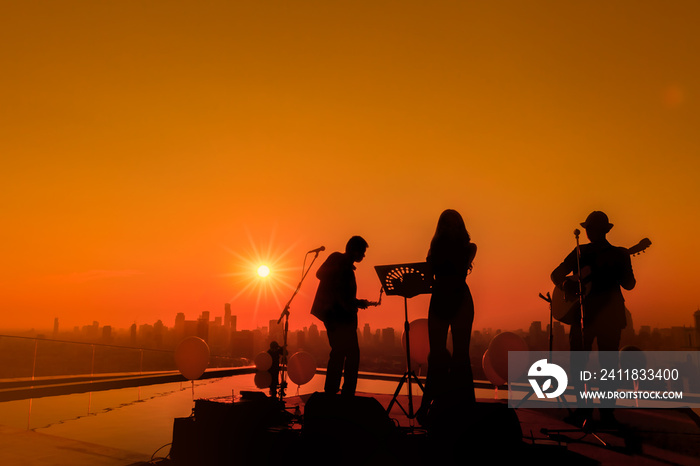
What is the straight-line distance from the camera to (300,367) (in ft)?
25.8

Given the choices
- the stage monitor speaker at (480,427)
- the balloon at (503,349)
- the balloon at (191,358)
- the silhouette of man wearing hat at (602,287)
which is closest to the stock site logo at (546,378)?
the silhouette of man wearing hat at (602,287)

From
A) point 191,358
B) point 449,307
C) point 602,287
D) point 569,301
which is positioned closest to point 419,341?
point 569,301

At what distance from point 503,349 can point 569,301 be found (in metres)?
1.57

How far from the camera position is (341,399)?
2.60 m

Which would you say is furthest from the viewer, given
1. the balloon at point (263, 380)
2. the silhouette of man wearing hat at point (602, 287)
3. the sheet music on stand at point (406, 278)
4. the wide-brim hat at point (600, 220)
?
the balloon at point (263, 380)

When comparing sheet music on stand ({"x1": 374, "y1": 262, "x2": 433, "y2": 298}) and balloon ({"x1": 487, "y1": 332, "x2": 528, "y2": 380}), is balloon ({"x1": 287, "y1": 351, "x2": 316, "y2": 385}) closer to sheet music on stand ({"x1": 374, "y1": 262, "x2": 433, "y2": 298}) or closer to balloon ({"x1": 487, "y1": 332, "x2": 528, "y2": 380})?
balloon ({"x1": 487, "y1": 332, "x2": 528, "y2": 380})

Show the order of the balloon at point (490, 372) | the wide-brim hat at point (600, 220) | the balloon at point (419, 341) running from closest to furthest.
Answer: the wide-brim hat at point (600, 220) < the balloon at point (419, 341) < the balloon at point (490, 372)

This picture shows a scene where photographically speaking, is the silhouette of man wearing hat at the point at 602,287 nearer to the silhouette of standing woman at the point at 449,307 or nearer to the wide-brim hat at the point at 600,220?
the wide-brim hat at the point at 600,220

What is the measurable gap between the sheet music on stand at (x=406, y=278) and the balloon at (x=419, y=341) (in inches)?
81.1

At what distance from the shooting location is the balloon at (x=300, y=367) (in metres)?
7.81

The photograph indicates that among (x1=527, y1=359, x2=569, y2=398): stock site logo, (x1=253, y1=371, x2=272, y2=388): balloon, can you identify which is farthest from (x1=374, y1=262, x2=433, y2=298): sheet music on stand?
(x1=253, y1=371, x2=272, y2=388): balloon

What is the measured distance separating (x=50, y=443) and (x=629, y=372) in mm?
5649

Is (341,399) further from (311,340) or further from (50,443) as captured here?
(311,340)

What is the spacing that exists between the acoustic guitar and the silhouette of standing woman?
1.37 m
